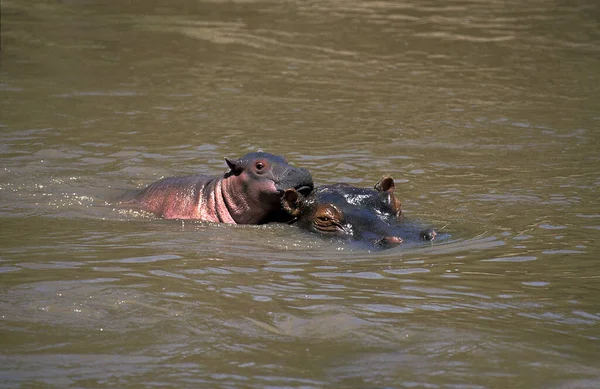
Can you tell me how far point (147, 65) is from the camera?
15.8m

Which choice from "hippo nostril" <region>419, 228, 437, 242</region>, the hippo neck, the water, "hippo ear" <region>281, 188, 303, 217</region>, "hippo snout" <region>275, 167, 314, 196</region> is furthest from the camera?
the hippo neck

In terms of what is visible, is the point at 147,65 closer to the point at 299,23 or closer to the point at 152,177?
the point at 299,23

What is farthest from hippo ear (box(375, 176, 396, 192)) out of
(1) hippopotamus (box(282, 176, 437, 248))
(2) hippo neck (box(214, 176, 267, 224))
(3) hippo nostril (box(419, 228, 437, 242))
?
(2) hippo neck (box(214, 176, 267, 224))

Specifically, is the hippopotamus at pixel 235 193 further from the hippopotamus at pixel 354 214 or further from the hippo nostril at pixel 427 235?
the hippo nostril at pixel 427 235

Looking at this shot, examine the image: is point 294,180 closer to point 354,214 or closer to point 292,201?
point 292,201

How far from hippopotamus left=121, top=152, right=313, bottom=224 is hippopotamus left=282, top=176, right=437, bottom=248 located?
14 cm

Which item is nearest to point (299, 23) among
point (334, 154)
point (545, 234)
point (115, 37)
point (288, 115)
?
point (115, 37)

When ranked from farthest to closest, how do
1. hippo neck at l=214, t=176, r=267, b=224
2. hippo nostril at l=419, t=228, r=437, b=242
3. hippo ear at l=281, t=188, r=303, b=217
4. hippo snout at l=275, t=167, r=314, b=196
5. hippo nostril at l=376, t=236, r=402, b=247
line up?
hippo neck at l=214, t=176, r=267, b=224
hippo snout at l=275, t=167, r=314, b=196
hippo ear at l=281, t=188, r=303, b=217
hippo nostril at l=419, t=228, r=437, b=242
hippo nostril at l=376, t=236, r=402, b=247

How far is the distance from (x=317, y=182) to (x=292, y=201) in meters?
1.85

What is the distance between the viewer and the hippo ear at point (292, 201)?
26.3ft

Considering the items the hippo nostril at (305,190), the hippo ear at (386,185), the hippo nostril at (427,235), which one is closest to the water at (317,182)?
the hippo nostril at (427,235)

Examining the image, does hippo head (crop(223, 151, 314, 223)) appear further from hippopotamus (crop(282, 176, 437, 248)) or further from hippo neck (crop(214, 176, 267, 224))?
hippopotamus (crop(282, 176, 437, 248))

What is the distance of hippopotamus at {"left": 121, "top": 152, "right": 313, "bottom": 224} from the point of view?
817 cm

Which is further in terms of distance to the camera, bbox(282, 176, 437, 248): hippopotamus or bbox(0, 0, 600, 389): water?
bbox(282, 176, 437, 248): hippopotamus
